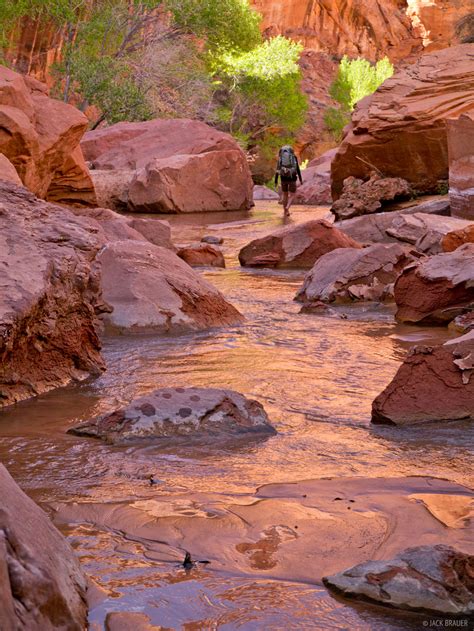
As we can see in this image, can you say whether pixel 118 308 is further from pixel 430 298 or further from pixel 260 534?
pixel 260 534

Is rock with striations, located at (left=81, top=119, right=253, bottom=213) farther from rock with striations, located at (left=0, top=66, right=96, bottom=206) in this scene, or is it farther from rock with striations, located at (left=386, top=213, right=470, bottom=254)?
rock with striations, located at (left=386, top=213, right=470, bottom=254)

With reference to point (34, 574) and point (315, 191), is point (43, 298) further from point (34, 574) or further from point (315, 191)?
point (315, 191)

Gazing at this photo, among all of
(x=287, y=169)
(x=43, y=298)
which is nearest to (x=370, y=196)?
(x=287, y=169)

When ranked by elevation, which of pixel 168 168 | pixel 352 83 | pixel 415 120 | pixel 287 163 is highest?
pixel 352 83

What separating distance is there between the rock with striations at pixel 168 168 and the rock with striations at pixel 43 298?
51.4ft

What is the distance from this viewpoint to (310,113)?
4831 centimetres

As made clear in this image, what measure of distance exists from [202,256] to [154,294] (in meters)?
4.47

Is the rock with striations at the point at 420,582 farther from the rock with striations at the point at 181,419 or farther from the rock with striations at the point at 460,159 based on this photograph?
the rock with striations at the point at 460,159

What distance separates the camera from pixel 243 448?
3971mm

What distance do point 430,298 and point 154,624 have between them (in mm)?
5452

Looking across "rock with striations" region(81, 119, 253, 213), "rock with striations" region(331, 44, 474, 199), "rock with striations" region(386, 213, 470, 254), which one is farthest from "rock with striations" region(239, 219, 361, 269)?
"rock with striations" region(81, 119, 253, 213)

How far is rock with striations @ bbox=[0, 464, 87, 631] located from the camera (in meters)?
1.99

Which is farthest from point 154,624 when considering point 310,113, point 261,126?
point 310,113

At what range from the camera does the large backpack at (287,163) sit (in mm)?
18547
